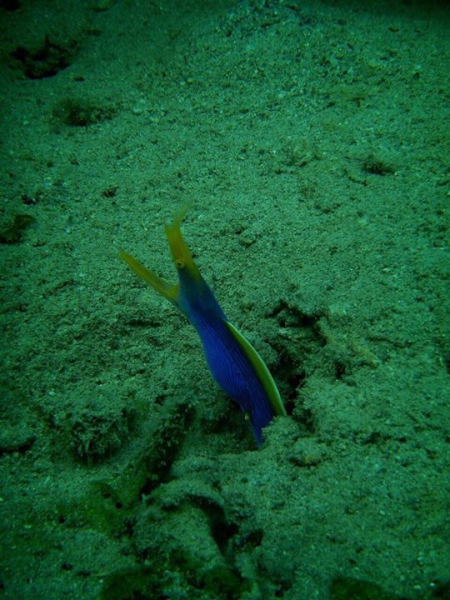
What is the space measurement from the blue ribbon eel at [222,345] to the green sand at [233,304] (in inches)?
5.2

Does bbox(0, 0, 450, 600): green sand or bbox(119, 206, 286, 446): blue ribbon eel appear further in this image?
bbox(119, 206, 286, 446): blue ribbon eel

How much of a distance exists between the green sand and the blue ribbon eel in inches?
5.2

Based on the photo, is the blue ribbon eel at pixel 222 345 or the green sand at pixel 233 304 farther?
the blue ribbon eel at pixel 222 345

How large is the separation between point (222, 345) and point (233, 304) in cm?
63

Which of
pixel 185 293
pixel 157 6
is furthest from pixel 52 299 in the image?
pixel 157 6

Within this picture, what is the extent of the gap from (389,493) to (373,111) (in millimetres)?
2692

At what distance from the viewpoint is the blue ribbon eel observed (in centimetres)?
165

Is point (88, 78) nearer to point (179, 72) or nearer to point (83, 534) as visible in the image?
point (179, 72)

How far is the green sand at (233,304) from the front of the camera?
1.41 meters

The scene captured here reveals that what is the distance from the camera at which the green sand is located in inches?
55.5

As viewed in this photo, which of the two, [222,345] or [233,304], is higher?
[222,345]

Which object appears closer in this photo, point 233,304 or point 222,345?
point 222,345

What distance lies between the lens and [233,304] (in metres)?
2.34

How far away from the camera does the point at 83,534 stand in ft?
5.21
